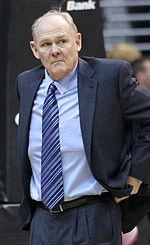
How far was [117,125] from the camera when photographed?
3232mm

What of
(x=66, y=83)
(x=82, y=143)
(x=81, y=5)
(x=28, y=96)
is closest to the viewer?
(x=82, y=143)

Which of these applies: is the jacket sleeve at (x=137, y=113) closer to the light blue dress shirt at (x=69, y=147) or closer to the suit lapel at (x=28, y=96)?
the light blue dress shirt at (x=69, y=147)

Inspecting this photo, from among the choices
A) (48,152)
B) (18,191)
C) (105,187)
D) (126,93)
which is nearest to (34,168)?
(48,152)

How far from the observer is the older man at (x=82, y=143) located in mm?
3213

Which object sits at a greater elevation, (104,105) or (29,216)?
(104,105)

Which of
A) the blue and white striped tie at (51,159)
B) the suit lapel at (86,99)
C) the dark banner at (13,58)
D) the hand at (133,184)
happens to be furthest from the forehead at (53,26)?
the dark banner at (13,58)

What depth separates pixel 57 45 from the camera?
3266 millimetres

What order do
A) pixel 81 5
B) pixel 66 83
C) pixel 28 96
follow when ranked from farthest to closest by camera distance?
pixel 81 5 → pixel 28 96 → pixel 66 83

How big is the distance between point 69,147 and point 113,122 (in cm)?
27

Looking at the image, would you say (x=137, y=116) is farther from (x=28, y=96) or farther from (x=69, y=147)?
(x=28, y=96)

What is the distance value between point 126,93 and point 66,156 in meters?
0.47

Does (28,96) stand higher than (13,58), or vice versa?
(28,96)

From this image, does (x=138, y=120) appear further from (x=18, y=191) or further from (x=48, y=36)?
(x=18, y=191)

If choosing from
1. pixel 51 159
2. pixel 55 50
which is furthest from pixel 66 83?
pixel 51 159
